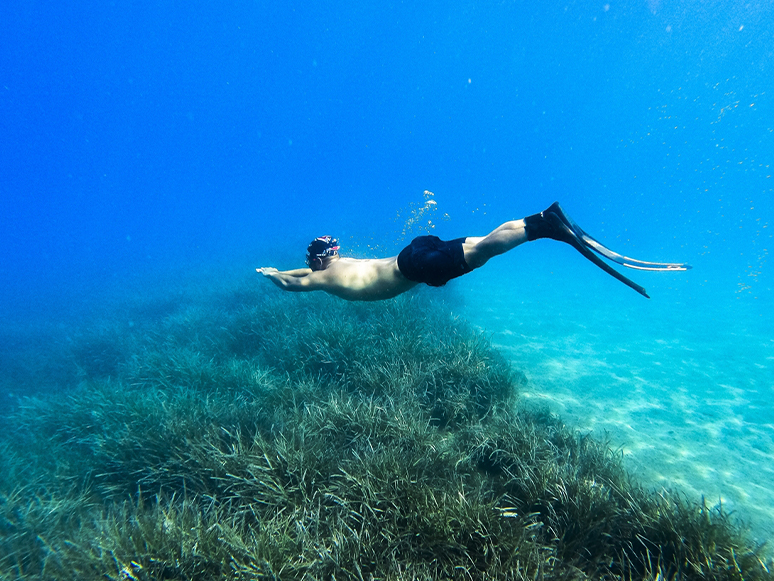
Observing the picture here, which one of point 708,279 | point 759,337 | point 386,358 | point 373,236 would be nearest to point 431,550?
point 386,358

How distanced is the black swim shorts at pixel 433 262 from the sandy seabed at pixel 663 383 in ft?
14.2

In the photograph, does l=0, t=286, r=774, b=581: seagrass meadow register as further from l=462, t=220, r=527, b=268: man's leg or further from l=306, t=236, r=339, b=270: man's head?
l=462, t=220, r=527, b=268: man's leg

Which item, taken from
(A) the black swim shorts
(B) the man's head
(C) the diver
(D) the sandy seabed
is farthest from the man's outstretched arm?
(D) the sandy seabed

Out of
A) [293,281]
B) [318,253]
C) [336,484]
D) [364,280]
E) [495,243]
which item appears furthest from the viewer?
[318,253]

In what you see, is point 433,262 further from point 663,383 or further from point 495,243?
point 663,383

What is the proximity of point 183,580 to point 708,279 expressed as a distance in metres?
45.9

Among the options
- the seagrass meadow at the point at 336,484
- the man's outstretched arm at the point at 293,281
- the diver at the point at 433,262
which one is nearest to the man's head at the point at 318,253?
the diver at the point at 433,262

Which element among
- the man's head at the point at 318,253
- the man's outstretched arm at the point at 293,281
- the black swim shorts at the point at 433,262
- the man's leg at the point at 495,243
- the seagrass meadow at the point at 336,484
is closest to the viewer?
the seagrass meadow at the point at 336,484

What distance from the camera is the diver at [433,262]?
173 inches

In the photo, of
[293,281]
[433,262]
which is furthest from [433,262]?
[293,281]

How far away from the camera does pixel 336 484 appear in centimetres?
340

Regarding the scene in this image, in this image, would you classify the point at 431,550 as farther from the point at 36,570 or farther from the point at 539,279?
the point at 539,279

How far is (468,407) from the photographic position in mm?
5641

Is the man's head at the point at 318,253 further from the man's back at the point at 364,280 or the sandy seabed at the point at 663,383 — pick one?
the sandy seabed at the point at 663,383
